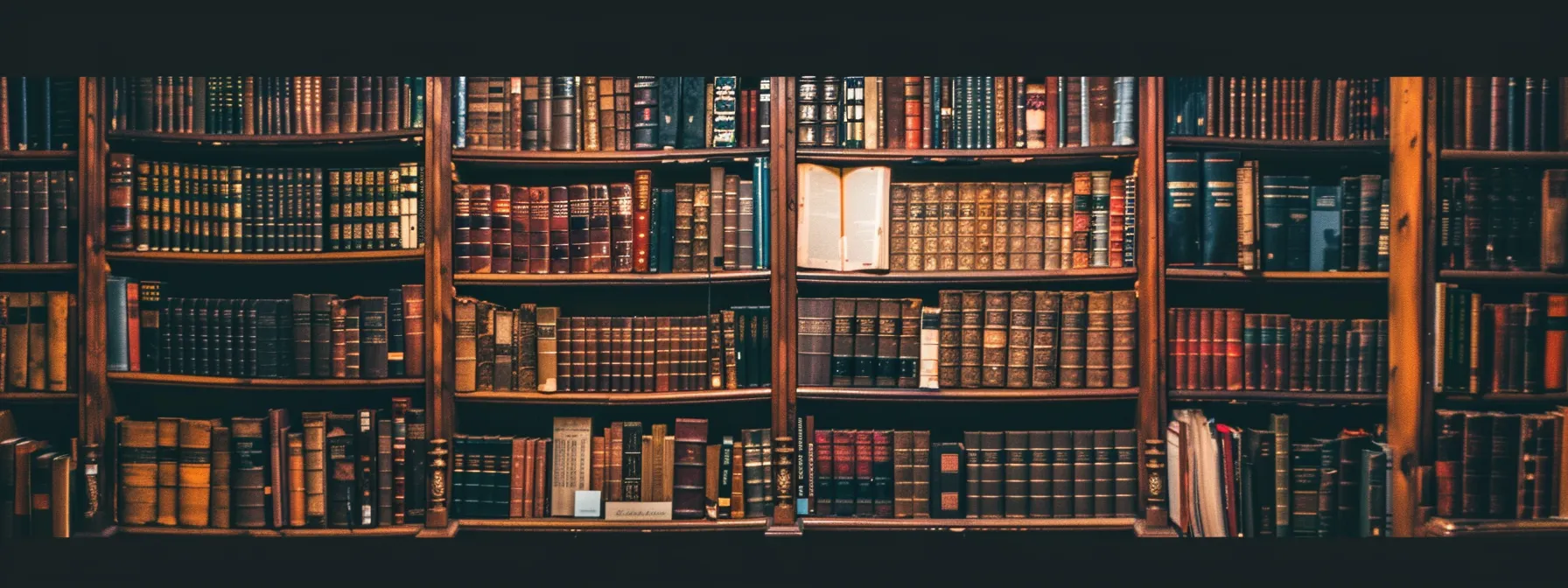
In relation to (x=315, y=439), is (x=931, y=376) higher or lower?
higher

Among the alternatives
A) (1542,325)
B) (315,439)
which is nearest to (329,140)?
(315,439)

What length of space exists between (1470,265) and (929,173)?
159cm

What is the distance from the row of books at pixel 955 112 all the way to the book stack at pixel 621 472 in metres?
0.97

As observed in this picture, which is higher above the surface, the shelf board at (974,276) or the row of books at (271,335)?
the shelf board at (974,276)

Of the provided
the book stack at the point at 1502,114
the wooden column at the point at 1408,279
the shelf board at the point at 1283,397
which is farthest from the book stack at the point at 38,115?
the book stack at the point at 1502,114

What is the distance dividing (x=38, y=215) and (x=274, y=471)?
103cm

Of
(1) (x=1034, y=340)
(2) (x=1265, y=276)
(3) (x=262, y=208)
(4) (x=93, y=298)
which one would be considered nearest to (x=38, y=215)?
(4) (x=93, y=298)

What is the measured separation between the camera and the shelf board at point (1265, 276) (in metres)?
2.71

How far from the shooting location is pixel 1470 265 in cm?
269

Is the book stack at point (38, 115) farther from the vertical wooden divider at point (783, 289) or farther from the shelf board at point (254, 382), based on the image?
the vertical wooden divider at point (783, 289)

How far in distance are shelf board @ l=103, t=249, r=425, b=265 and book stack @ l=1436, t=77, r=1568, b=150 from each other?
3033 mm

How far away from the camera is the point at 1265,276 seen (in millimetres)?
2719

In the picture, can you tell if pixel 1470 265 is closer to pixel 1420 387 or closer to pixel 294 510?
pixel 1420 387

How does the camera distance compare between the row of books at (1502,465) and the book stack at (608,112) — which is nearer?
the row of books at (1502,465)
